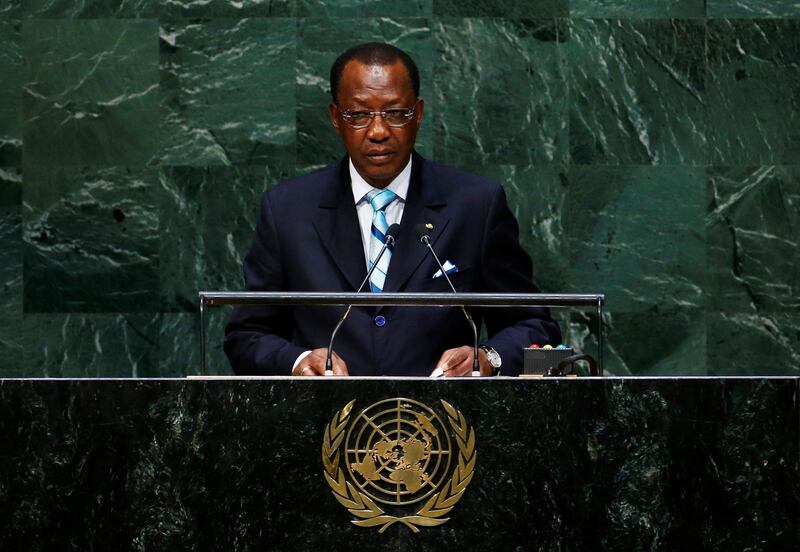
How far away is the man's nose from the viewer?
4.20 metres

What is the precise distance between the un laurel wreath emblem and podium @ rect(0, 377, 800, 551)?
1 cm

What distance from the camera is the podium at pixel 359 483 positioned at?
309 centimetres

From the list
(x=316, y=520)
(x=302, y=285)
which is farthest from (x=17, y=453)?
(x=302, y=285)

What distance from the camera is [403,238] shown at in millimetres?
4219

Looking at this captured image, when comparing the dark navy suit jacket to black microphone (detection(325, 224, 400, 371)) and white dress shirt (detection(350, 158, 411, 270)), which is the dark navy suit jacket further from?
black microphone (detection(325, 224, 400, 371))

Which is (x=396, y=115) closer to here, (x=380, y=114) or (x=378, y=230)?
(x=380, y=114)

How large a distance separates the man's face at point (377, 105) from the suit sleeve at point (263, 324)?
0.38 metres

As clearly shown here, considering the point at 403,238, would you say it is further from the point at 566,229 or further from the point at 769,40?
the point at 769,40

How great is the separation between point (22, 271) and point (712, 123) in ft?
10.2

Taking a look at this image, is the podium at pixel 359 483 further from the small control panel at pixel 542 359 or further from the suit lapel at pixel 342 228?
the suit lapel at pixel 342 228

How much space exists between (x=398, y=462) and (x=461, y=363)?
2.09 ft

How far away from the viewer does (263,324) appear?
13.8 ft

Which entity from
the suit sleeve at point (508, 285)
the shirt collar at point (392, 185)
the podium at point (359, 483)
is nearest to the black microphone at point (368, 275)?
the podium at point (359, 483)

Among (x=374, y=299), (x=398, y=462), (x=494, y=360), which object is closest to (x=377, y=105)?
(x=494, y=360)
